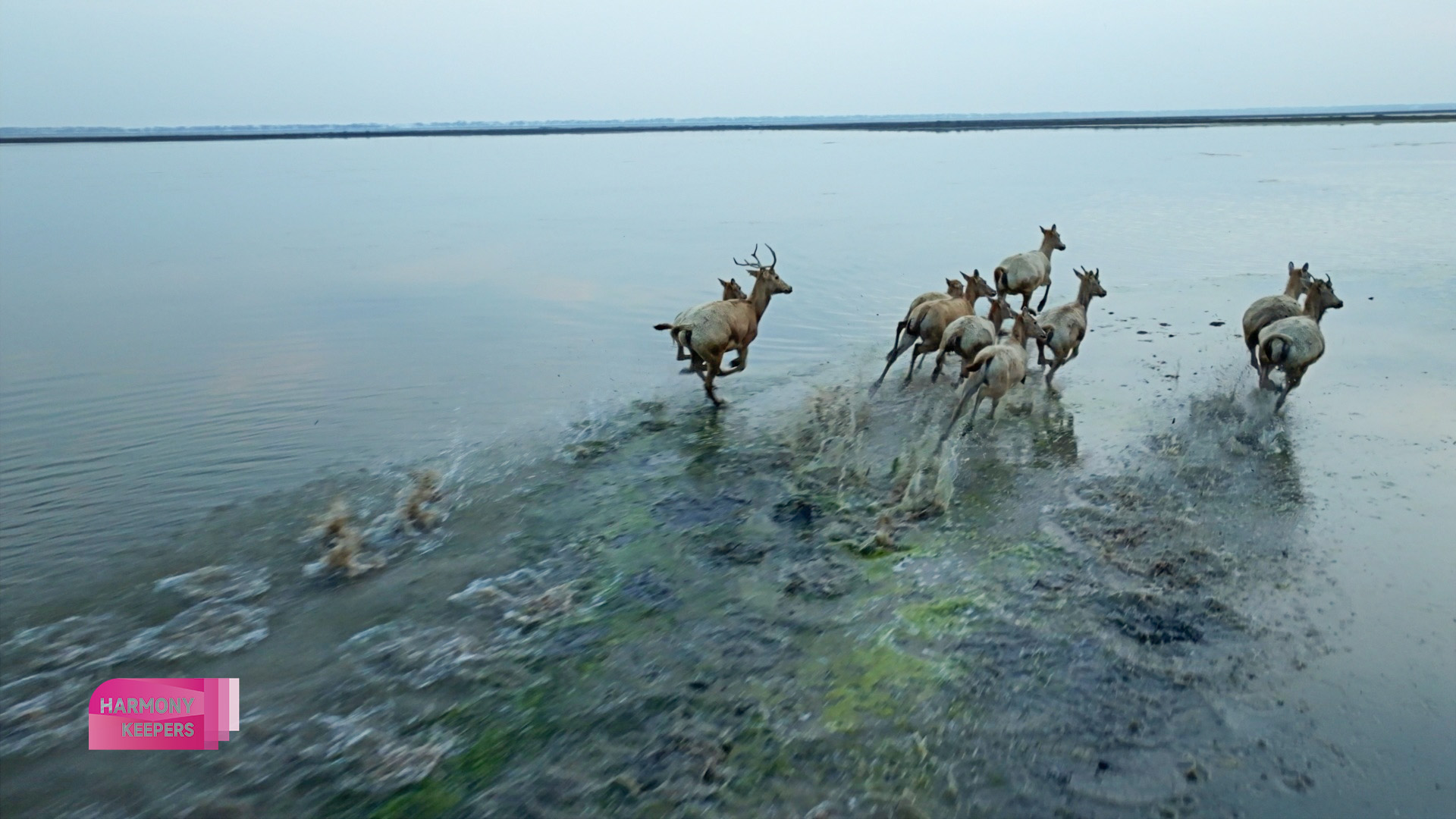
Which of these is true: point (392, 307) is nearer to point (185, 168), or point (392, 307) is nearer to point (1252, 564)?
point (1252, 564)

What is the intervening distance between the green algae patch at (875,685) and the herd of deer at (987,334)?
465 centimetres

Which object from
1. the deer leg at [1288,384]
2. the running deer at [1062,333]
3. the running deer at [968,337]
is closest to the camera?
the deer leg at [1288,384]

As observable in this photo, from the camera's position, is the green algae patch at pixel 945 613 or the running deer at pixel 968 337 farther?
the running deer at pixel 968 337

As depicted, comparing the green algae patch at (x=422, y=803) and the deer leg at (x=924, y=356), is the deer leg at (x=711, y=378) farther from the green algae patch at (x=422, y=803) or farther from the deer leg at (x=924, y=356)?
the green algae patch at (x=422, y=803)

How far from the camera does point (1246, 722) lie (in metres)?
4.99

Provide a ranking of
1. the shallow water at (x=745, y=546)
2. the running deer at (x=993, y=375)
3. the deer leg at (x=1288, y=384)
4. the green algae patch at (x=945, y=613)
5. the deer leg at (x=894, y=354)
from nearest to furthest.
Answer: the shallow water at (x=745, y=546), the green algae patch at (x=945, y=613), the running deer at (x=993, y=375), the deer leg at (x=1288, y=384), the deer leg at (x=894, y=354)

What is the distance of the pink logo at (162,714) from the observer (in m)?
5.14

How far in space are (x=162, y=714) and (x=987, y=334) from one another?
912 cm

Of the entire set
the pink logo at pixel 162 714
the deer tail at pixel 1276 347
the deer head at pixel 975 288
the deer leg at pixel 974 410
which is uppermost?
the deer head at pixel 975 288

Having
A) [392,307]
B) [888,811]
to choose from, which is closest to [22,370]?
[392,307]

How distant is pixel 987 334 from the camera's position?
10.8 meters

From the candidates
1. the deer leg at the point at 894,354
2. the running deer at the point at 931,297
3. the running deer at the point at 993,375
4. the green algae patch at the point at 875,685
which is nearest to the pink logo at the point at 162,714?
the green algae patch at the point at 875,685

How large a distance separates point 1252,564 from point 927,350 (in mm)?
5760

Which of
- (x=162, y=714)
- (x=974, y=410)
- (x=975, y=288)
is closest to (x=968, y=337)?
(x=974, y=410)
